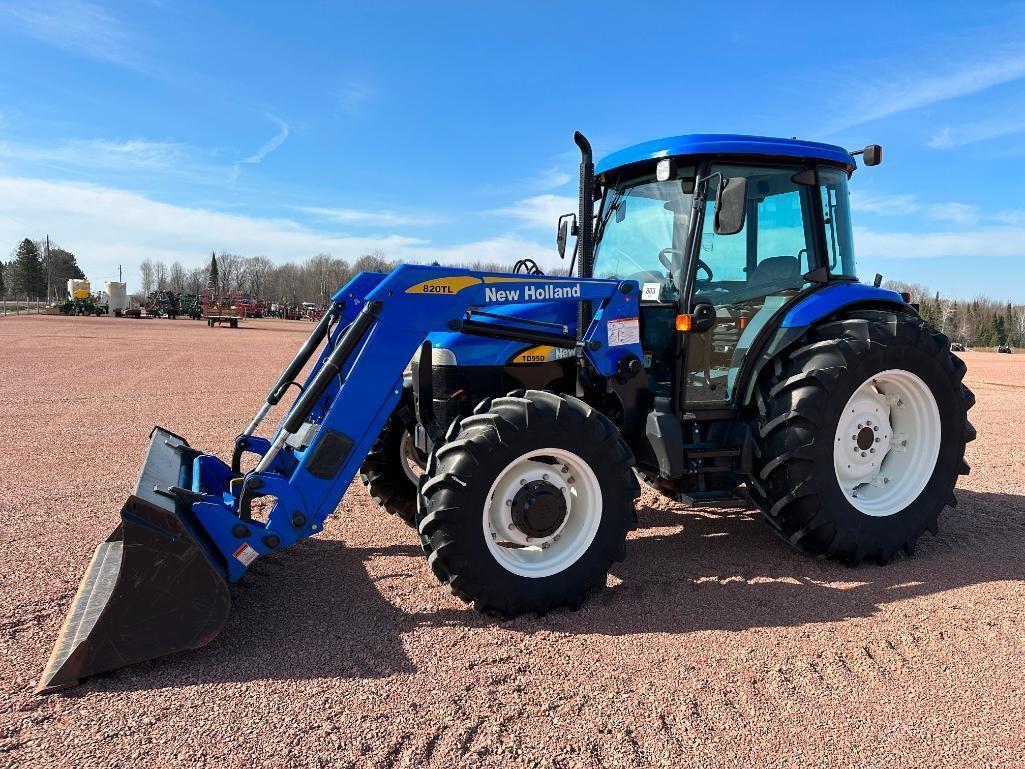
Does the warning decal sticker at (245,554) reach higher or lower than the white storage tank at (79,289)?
lower

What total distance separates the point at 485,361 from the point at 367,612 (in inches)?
64.3

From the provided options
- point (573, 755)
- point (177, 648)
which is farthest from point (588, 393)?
point (177, 648)

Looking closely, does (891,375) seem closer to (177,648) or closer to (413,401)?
(413,401)

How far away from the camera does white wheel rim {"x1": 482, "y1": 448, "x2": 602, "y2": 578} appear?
12.7 ft

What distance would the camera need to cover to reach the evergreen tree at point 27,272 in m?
83.9

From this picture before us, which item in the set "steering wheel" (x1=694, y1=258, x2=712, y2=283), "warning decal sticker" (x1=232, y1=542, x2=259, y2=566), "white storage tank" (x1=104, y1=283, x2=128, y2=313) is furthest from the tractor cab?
"white storage tank" (x1=104, y1=283, x2=128, y2=313)

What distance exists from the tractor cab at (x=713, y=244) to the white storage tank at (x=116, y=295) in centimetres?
5482

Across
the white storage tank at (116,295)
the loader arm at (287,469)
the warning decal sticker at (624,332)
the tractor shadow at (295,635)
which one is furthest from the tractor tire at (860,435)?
the white storage tank at (116,295)

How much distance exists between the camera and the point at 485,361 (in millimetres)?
4414

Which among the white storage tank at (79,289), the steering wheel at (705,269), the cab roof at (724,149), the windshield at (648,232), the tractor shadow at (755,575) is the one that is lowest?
the tractor shadow at (755,575)

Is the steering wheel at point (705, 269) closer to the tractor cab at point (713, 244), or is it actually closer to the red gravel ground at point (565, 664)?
the tractor cab at point (713, 244)

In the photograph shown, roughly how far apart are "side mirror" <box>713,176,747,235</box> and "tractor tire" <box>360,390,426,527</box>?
2569 millimetres

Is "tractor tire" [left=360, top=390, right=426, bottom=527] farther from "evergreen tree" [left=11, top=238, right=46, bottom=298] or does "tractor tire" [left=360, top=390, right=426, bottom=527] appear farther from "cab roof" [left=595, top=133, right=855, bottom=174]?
"evergreen tree" [left=11, top=238, right=46, bottom=298]

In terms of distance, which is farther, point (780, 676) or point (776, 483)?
point (776, 483)
